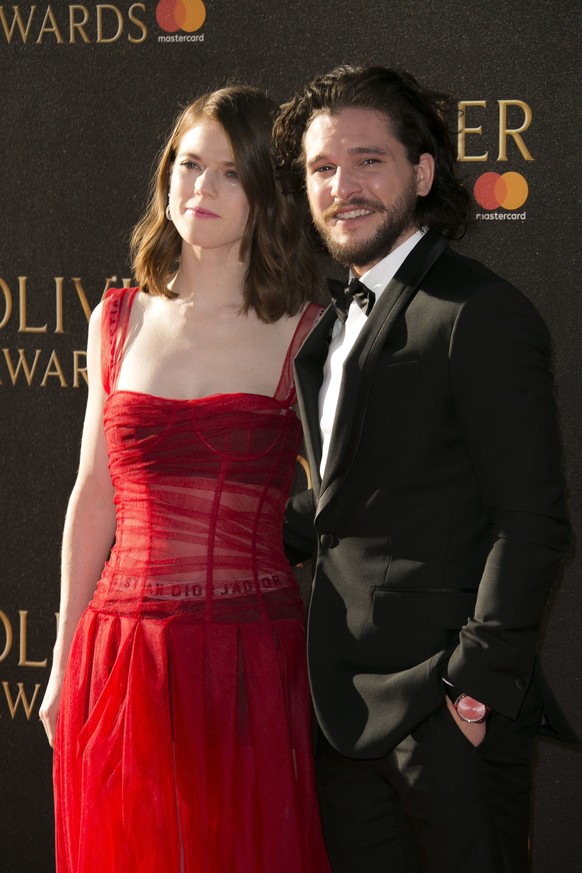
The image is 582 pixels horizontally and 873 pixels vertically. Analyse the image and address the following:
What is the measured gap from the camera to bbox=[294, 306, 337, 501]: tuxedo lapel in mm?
1880

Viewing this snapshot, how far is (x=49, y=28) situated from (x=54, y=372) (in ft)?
3.07

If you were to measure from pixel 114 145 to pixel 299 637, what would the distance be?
1500 millimetres

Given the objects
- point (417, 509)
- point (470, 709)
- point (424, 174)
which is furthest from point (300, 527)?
point (424, 174)

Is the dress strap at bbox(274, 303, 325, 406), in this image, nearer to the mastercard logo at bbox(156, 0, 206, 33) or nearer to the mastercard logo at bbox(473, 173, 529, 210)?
the mastercard logo at bbox(473, 173, 529, 210)

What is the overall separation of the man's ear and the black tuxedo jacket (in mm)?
139

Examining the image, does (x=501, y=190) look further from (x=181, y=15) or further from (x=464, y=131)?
(x=181, y=15)

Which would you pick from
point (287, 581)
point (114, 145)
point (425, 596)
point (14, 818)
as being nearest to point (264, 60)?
point (114, 145)

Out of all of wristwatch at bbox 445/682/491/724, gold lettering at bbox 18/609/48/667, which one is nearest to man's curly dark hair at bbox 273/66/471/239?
wristwatch at bbox 445/682/491/724

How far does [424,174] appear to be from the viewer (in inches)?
78.3

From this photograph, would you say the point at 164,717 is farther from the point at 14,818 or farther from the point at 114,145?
the point at 114,145

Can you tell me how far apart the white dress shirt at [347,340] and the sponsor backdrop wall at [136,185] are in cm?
86

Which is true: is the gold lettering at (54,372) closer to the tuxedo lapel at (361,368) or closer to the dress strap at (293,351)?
the dress strap at (293,351)

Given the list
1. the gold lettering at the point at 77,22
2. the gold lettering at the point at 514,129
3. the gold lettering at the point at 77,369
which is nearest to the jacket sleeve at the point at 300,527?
the gold lettering at the point at 77,369

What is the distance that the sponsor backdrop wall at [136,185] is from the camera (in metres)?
2.66
